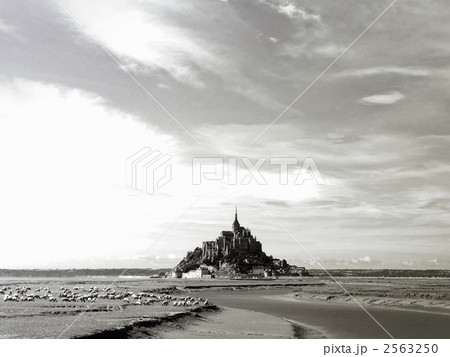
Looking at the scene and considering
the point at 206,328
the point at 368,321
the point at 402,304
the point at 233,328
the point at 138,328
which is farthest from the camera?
the point at 402,304

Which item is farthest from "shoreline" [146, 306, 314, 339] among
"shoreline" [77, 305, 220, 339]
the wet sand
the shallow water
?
the shallow water

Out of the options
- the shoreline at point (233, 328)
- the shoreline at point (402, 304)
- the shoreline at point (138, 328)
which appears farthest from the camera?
the shoreline at point (402, 304)

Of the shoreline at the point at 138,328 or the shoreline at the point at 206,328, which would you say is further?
the shoreline at the point at 206,328

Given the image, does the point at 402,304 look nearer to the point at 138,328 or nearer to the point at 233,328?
the point at 233,328

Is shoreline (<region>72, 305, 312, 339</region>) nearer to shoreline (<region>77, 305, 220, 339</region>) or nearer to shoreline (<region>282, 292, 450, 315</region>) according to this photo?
shoreline (<region>77, 305, 220, 339</region>)

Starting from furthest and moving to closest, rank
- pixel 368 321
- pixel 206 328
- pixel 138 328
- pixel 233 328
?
pixel 368 321, pixel 206 328, pixel 233 328, pixel 138 328

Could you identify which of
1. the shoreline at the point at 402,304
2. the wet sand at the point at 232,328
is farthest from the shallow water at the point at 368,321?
the wet sand at the point at 232,328

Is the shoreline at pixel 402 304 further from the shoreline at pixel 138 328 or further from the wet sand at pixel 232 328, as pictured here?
the shoreline at pixel 138 328

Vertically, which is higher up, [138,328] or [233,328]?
[138,328]

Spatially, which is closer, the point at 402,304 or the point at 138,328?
the point at 138,328

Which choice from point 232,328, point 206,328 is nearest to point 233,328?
point 232,328

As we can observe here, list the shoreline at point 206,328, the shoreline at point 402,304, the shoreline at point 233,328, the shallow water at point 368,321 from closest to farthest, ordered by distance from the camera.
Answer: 1. the shoreline at point 206,328
2. the shoreline at point 233,328
3. the shallow water at point 368,321
4. the shoreline at point 402,304

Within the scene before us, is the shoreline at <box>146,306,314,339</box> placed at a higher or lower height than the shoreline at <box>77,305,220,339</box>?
lower

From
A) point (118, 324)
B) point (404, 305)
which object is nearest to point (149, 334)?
point (118, 324)
